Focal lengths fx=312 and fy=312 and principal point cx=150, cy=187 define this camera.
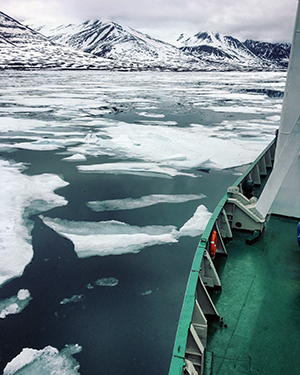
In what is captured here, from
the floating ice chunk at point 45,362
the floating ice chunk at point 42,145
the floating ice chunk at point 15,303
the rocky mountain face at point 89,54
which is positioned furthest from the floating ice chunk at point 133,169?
the rocky mountain face at point 89,54

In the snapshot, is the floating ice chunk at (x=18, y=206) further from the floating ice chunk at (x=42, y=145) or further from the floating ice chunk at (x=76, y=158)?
the floating ice chunk at (x=42, y=145)

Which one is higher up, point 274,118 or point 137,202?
point 274,118

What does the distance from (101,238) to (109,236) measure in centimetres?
16

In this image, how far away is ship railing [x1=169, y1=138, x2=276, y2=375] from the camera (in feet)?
7.47

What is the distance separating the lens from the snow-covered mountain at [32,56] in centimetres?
7400

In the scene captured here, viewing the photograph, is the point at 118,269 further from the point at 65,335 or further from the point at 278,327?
the point at 278,327

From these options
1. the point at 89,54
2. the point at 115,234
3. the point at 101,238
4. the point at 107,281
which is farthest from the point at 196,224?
the point at 89,54

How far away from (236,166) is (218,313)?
755 centimetres

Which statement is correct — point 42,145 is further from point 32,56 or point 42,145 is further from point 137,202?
point 32,56

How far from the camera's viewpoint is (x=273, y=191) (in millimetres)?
3826

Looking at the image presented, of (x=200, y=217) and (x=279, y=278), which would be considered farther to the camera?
(x=200, y=217)

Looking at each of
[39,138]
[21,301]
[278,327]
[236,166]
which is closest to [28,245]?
[21,301]

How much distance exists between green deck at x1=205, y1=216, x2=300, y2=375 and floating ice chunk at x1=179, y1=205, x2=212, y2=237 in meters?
1.61

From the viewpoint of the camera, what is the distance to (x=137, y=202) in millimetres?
7348
